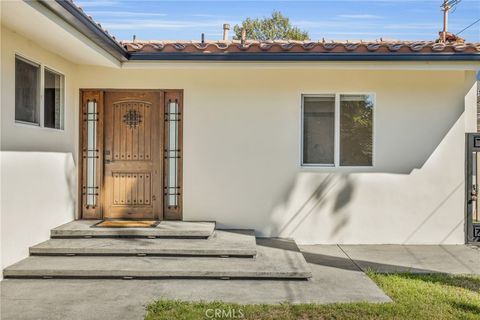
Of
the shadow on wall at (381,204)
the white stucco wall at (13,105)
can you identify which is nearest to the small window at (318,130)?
the shadow on wall at (381,204)

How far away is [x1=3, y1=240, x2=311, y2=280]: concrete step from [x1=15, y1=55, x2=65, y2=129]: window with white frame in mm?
2067

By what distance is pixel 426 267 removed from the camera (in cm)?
622

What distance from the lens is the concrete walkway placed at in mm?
4500

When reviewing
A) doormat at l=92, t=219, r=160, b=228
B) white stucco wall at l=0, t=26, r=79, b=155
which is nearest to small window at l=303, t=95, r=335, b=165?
doormat at l=92, t=219, r=160, b=228

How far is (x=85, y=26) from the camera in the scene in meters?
5.34

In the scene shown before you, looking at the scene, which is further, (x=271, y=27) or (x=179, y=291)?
(x=271, y=27)

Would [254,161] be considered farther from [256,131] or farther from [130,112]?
[130,112]

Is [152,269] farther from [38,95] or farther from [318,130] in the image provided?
[318,130]

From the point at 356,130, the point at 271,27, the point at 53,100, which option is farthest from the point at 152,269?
the point at 271,27

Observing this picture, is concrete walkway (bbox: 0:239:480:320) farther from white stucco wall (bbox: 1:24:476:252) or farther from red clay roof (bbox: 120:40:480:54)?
red clay roof (bbox: 120:40:480:54)

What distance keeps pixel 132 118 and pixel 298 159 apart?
326 cm

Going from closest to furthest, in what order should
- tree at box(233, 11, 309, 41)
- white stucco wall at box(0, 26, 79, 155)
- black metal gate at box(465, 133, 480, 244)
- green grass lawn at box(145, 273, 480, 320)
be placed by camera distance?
green grass lawn at box(145, 273, 480, 320)
white stucco wall at box(0, 26, 79, 155)
black metal gate at box(465, 133, 480, 244)
tree at box(233, 11, 309, 41)

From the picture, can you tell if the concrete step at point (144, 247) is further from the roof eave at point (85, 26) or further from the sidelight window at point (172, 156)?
the roof eave at point (85, 26)

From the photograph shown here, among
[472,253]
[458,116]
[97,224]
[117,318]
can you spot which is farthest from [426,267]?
[97,224]
